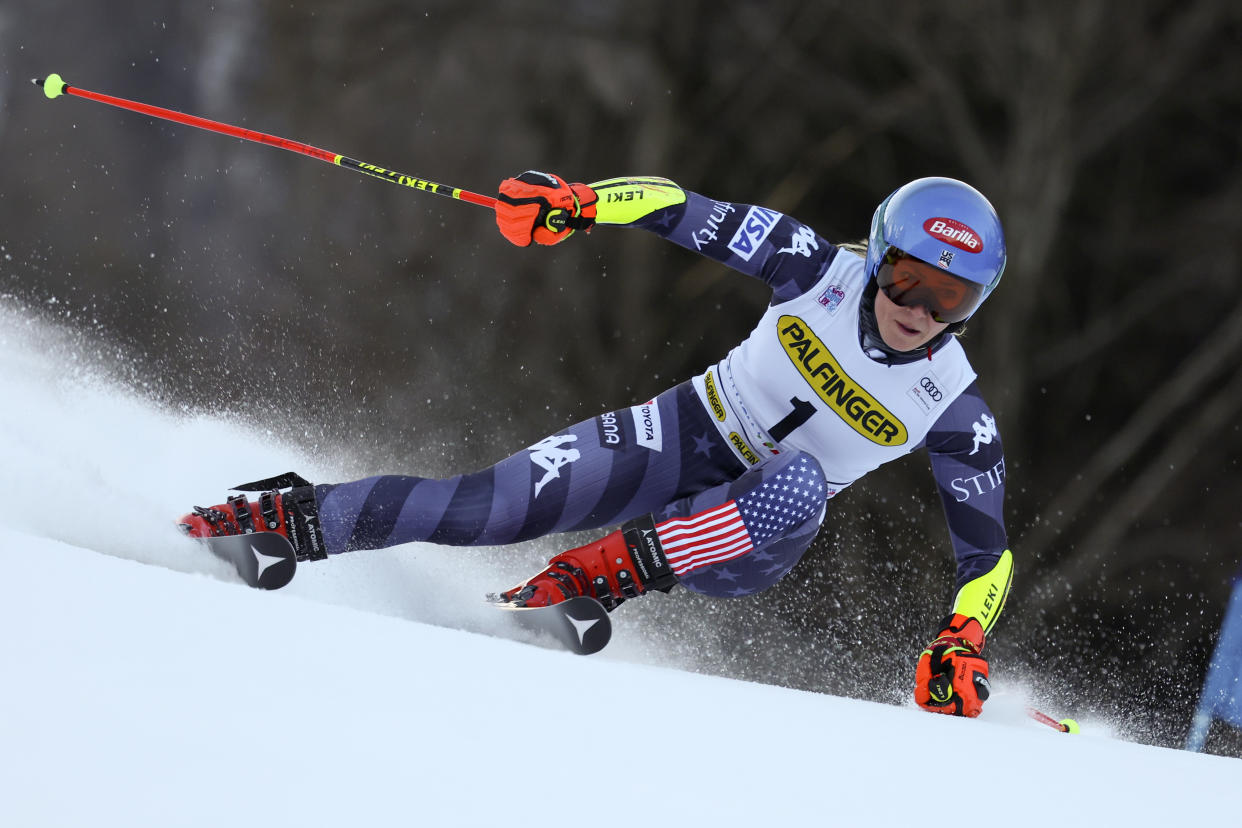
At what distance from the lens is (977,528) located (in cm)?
284

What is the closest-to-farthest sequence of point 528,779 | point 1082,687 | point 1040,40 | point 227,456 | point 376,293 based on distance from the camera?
point 528,779 → point 227,456 → point 1040,40 → point 1082,687 → point 376,293

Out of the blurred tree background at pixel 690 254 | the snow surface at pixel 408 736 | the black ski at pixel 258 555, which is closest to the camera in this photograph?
the snow surface at pixel 408 736

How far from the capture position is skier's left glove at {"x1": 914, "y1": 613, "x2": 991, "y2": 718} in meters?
2.53

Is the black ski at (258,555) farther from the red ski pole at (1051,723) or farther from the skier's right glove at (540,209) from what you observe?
the red ski pole at (1051,723)

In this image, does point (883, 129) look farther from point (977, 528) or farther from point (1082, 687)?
point (977, 528)

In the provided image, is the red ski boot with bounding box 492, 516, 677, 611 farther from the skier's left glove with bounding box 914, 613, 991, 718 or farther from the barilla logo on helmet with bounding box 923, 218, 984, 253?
the barilla logo on helmet with bounding box 923, 218, 984, 253

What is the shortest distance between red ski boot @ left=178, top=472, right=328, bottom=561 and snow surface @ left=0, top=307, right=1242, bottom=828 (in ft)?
1.21

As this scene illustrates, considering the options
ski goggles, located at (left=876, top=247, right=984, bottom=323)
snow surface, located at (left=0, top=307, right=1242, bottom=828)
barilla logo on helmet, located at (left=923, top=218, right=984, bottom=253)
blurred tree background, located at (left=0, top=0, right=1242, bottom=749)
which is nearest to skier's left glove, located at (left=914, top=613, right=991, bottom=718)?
snow surface, located at (left=0, top=307, right=1242, bottom=828)

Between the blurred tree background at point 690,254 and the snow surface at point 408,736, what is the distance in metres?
5.26

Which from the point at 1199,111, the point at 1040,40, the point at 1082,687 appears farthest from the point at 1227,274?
the point at 1082,687

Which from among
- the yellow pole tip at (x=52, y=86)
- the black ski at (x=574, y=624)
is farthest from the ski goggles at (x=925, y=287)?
the yellow pole tip at (x=52, y=86)

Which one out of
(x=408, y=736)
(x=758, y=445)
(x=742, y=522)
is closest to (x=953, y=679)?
(x=742, y=522)

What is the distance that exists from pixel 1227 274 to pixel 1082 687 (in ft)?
9.50

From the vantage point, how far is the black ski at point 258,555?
7.75 feet
